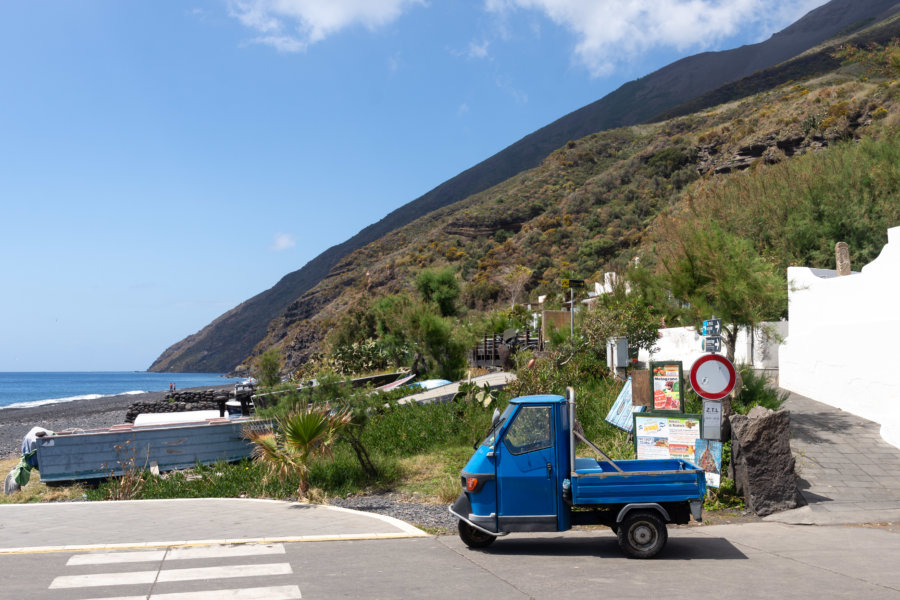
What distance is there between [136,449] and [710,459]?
12.8 meters

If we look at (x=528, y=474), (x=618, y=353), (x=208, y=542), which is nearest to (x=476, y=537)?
(x=528, y=474)

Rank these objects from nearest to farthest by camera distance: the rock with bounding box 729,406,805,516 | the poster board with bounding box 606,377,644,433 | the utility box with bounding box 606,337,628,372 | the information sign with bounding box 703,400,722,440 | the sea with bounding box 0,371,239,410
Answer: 1. the rock with bounding box 729,406,805,516
2. the information sign with bounding box 703,400,722,440
3. the poster board with bounding box 606,377,644,433
4. the utility box with bounding box 606,337,628,372
5. the sea with bounding box 0,371,239,410

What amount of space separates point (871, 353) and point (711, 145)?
5793 cm

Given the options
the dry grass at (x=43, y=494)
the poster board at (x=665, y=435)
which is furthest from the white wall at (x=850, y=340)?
the dry grass at (x=43, y=494)

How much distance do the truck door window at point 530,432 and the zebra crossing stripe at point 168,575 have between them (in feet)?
8.71

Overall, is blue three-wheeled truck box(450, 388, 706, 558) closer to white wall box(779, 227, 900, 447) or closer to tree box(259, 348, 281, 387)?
white wall box(779, 227, 900, 447)

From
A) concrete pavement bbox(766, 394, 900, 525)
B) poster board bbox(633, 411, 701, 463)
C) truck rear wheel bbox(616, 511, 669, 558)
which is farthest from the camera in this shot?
poster board bbox(633, 411, 701, 463)

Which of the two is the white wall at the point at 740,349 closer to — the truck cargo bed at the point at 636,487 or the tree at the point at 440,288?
the truck cargo bed at the point at 636,487

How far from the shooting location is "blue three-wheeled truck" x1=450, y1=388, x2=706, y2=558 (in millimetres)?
7543

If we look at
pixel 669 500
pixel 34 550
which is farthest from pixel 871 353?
pixel 34 550

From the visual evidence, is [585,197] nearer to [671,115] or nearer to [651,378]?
[671,115]

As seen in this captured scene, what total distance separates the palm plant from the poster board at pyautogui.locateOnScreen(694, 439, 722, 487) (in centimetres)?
556

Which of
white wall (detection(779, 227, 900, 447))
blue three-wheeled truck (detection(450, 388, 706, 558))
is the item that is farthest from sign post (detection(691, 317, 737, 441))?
white wall (detection(779, 227, 900, 447))

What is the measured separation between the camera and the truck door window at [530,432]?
7.83m
